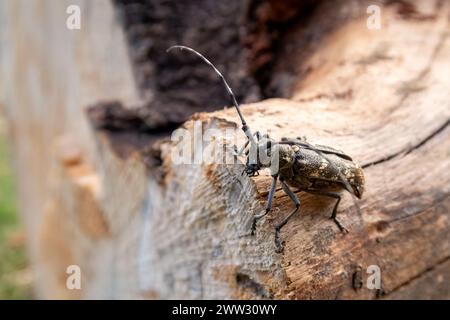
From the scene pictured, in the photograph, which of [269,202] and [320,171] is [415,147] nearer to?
[320,171]

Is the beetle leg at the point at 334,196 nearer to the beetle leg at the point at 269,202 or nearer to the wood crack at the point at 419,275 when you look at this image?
the beetle leg at the point at 269,202

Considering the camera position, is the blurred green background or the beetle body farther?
the blurred green background

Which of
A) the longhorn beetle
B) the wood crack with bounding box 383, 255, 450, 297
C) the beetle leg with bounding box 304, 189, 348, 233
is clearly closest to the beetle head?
the longhorn beetle

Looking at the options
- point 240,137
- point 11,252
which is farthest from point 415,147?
point 11,252

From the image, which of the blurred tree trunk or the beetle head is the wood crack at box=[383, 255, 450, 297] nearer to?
the blurred tree trunk

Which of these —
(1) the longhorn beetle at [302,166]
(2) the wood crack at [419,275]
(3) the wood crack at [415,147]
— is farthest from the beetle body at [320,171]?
(2) the wood crack at [419,275]
